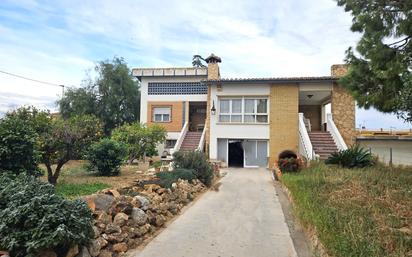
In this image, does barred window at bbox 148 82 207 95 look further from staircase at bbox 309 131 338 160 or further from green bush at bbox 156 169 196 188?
green bush at bbox 156 169 196 188

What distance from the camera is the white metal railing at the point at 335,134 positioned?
1795cm

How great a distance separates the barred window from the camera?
24953 millimetres

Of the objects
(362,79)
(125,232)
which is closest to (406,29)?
A: (362,79)

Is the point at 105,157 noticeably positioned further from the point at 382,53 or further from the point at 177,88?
the point at 177,88

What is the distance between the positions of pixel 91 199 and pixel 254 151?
15.4 m

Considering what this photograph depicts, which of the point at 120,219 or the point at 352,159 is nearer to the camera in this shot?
the point at 120,219

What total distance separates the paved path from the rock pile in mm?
274

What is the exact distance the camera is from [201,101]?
24891 mm

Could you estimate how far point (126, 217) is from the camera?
6117 mm

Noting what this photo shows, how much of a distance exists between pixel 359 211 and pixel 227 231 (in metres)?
2.41

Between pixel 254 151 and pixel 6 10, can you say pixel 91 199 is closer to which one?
pixel 6 10

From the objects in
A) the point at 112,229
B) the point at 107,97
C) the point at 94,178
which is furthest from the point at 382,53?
the point at 107,97

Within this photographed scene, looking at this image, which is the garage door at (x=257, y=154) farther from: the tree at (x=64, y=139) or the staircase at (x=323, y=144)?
the tree at (x=64, y=139)

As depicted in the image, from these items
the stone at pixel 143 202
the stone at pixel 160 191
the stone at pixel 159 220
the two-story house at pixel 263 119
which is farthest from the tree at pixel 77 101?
the stone at pixel 159 220
